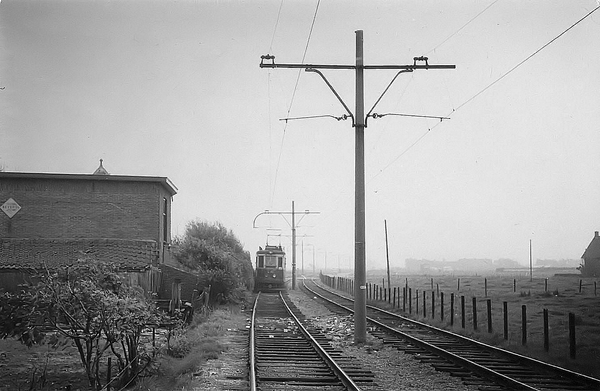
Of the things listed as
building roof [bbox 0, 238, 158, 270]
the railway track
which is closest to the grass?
the railway track

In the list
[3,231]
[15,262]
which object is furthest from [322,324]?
[3,231]

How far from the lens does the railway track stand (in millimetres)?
11039

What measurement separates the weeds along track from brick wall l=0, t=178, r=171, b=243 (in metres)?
11.6

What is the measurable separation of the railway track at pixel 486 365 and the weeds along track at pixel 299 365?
6.26 feet

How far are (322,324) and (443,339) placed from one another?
20.5ft

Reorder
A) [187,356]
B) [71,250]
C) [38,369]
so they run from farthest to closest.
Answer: [71,250], [187,356], [38,369]

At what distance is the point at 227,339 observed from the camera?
60.1 feet

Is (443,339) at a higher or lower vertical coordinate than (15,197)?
lower

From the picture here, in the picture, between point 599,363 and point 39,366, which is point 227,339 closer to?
point 39,366

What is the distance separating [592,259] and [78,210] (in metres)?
50.3

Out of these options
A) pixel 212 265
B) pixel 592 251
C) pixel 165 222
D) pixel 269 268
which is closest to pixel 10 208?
pixel 165 222

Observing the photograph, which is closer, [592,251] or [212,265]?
[212,265]

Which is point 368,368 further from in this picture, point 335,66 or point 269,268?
point 269,268

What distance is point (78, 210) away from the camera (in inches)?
1131
